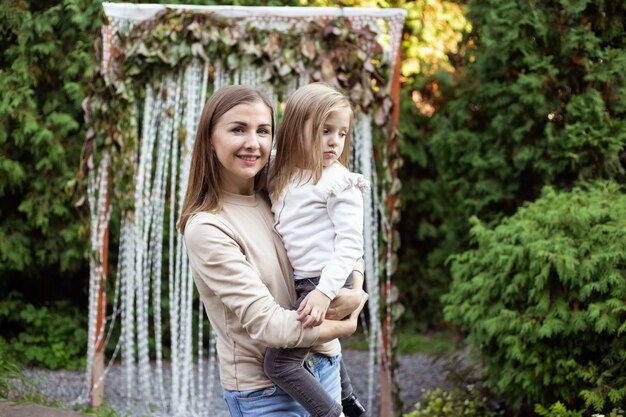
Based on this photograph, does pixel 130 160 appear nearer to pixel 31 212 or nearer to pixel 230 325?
pixel 31 212

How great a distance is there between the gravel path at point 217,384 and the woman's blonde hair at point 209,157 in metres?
2.45

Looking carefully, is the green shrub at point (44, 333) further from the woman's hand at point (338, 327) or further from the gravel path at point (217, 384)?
the woman's hand at point (338, 327)

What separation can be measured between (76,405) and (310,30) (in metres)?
2.40

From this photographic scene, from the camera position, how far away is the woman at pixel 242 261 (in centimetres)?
172

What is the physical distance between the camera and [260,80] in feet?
13.6

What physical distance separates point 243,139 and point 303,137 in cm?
20

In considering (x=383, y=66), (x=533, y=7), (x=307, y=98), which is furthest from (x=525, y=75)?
(x=307, y=98)

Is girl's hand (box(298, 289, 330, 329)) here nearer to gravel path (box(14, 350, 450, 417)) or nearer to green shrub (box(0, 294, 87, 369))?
gravel path (box(14, 350, 450, 417))

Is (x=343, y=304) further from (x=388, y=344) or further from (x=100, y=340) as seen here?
(x=100, y=340)

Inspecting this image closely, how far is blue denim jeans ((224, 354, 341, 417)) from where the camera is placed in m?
1.84

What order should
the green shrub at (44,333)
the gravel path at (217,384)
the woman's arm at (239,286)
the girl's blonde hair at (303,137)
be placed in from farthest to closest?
the green shrub at (44,333), the gravel path at (217,384), the girl's blonde hair at (303,137), the woman's arm at (239,286)

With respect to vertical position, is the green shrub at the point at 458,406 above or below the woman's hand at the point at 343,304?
below

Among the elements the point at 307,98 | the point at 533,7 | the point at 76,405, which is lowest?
the point at 76,405

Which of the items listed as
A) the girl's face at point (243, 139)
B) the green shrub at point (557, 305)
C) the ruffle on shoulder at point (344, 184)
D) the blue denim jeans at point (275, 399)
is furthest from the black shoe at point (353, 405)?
the green shrub at point (557, 305)
